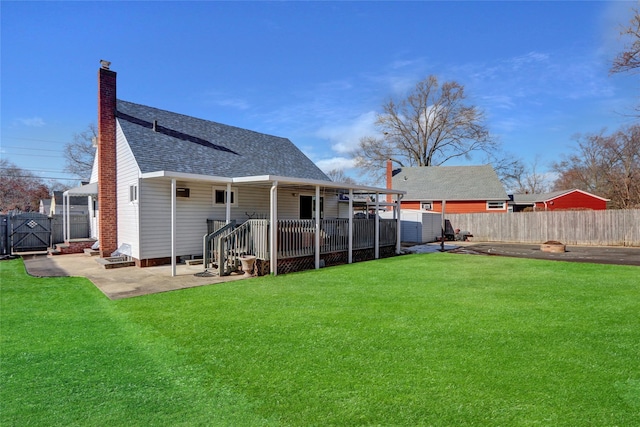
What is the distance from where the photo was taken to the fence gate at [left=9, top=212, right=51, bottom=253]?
14555 millimetres

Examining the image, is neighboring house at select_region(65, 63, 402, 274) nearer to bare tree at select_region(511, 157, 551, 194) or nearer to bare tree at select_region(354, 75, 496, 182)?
bare tree at select_region(354, 75, 496, 182)

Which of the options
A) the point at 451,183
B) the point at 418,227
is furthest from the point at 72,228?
the point at 451,183

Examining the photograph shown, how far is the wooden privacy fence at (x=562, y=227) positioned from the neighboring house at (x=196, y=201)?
10.4 m

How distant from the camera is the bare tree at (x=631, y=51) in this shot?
44.9 ft

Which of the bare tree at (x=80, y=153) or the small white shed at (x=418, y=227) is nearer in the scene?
the small white shed at (x=418, y=227)

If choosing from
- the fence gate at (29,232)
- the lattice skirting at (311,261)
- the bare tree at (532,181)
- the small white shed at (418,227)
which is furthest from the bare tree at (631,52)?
the bare tree at (532,181)

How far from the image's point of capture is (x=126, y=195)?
11562 mm

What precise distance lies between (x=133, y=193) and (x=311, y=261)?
20.7 ft

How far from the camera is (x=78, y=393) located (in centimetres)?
309

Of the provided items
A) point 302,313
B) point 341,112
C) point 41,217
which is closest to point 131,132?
point 41,217

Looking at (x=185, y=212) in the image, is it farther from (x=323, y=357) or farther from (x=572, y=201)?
(x=572, y=201)

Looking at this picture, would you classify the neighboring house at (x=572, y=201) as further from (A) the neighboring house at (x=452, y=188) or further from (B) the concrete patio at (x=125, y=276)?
(B) the concrete patio at (x=125, y=276)

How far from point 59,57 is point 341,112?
16.2m

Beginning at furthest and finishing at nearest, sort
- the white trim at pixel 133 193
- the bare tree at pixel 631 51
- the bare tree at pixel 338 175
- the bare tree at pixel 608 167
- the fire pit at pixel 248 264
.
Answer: the bare tree at pixel 338 175 < the bare tree at pixel 608 167 < the bare tree at pixel 631 51 < the white trim at pixel 133 193 < the fire pit at pixel 248 264
